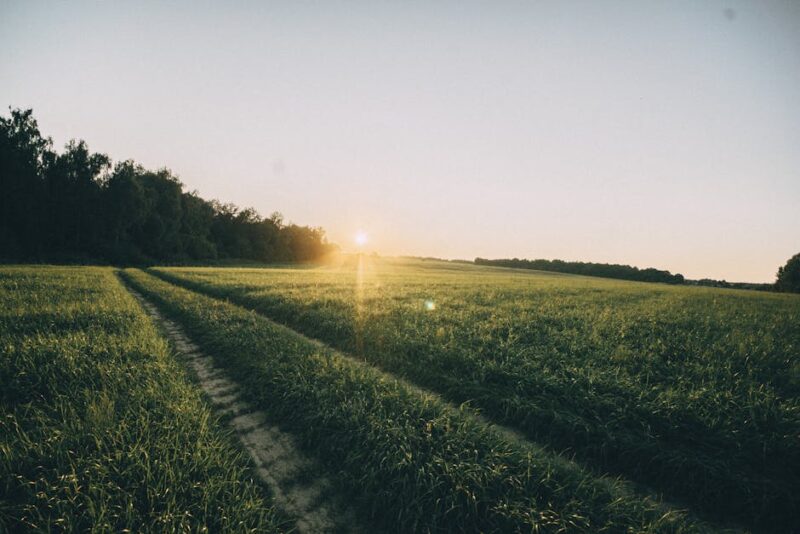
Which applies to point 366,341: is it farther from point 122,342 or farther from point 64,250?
point 64,250

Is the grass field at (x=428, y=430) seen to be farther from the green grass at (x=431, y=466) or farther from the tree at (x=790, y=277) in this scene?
the tree at (x=790, y=277)

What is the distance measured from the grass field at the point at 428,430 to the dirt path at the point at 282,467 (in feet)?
0.57

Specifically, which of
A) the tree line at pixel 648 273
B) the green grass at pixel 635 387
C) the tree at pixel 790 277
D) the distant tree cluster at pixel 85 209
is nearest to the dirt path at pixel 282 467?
the green grass at pixel 635 387

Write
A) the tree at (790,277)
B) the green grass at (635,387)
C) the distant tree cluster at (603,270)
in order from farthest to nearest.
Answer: the distant tree cluster at (603,270)
the tree at (790,277)
the green grass at (635,387)

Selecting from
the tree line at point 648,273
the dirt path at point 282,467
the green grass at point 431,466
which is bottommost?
the dirt path at point 282,467

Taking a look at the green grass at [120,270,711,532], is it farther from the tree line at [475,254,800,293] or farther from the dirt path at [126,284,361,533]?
the tree line at [475,254,800,293]

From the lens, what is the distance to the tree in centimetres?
6538

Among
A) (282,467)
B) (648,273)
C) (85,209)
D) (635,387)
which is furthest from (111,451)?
(648,273)

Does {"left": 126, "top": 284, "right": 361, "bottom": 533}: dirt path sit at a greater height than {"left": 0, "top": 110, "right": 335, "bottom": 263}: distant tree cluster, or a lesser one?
lesser

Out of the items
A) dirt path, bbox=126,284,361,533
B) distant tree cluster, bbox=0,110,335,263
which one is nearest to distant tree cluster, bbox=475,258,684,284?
distant tree cluster, bbox=0,110,335,263

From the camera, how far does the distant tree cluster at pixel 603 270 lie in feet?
258

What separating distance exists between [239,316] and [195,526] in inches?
343

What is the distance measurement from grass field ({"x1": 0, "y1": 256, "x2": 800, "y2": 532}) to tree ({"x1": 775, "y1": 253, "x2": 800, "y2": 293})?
309 feet

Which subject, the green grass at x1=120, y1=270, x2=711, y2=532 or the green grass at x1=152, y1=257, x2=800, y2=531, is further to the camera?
the green grass at x1=152, y1=257, x2=800, y2=531
